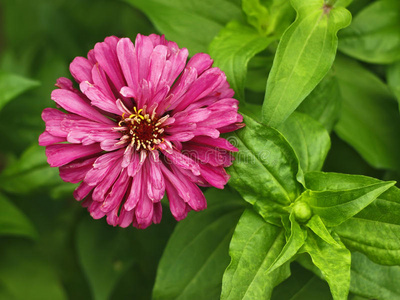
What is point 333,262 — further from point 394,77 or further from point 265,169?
Result: point 394,77

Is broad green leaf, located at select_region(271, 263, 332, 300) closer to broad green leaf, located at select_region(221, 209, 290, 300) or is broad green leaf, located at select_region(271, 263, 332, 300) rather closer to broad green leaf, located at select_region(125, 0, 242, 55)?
broad green leaf, located at select_region(221, 209, 290, 300)

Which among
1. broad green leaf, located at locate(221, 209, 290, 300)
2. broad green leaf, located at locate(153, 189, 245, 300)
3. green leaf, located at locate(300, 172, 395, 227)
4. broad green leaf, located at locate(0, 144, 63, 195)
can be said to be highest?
green leaf, located at locate(300, 172, 395, 227)

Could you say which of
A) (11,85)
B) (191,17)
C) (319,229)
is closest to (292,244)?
(319,229)

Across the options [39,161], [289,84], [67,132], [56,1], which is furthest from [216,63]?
[56,1]

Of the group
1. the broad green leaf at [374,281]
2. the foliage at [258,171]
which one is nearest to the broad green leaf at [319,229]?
the foliage at [258,171]

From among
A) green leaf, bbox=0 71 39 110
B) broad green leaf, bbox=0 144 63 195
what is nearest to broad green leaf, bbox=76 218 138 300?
broad green leaf, bbox=0 144 63 195

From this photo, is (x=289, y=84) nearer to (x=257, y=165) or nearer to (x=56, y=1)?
(x=257, y=165)

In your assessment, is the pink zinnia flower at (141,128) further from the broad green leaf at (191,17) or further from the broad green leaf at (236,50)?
the broad green leaf at (191,17)
